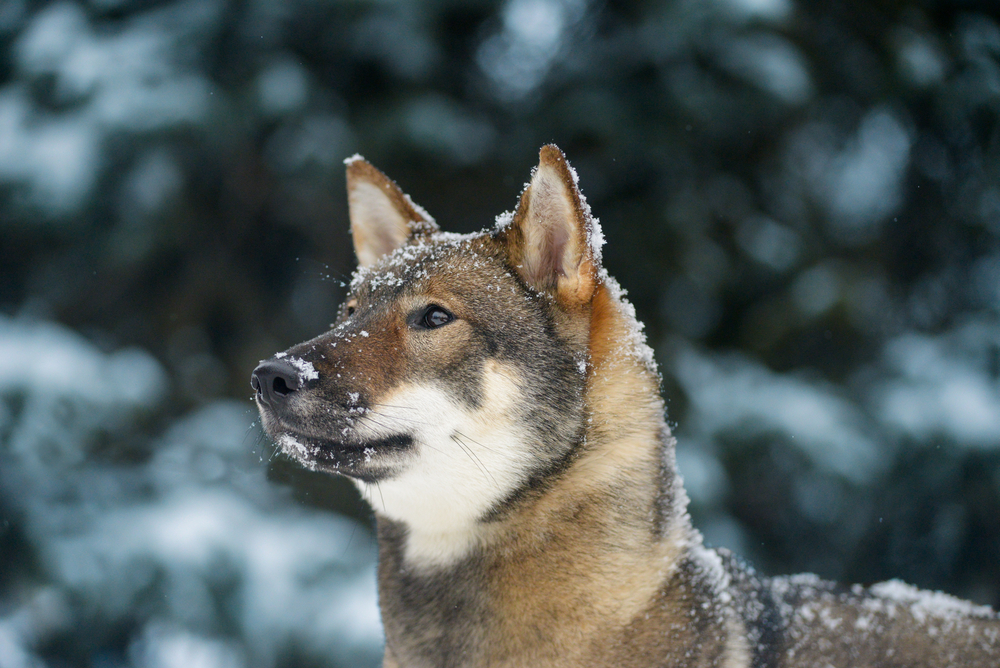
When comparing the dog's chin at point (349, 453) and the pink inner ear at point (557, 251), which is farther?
the pink inner ear at point (557, 251)

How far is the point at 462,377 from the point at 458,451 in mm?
174

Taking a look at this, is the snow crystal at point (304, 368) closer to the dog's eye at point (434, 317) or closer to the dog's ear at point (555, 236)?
the dog's eye at point (434, 317)

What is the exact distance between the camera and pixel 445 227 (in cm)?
422

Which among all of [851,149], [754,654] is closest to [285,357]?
[754,654]

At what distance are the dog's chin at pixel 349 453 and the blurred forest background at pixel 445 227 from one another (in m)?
2.40

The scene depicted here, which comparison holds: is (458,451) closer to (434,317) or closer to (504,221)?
(434,317)

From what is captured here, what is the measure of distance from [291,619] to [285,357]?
2741 millimetres

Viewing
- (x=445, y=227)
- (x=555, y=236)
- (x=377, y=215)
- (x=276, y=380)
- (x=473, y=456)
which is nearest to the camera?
(x=276, y=380)

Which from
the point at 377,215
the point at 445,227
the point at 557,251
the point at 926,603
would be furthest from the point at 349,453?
the point at 445,227

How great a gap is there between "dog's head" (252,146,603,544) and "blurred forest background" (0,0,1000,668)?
88.1 inches

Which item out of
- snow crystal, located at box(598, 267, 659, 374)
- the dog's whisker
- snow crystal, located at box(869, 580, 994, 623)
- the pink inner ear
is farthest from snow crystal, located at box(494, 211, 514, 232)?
snow crystal, located at box(869, 580, 994, 623)

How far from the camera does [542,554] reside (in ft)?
6.04

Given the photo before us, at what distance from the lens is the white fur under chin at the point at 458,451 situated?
181 cm

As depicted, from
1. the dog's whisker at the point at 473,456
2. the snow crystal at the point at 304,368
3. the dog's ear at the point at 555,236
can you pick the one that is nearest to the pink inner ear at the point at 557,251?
the dog's ear at the point at 555,236
